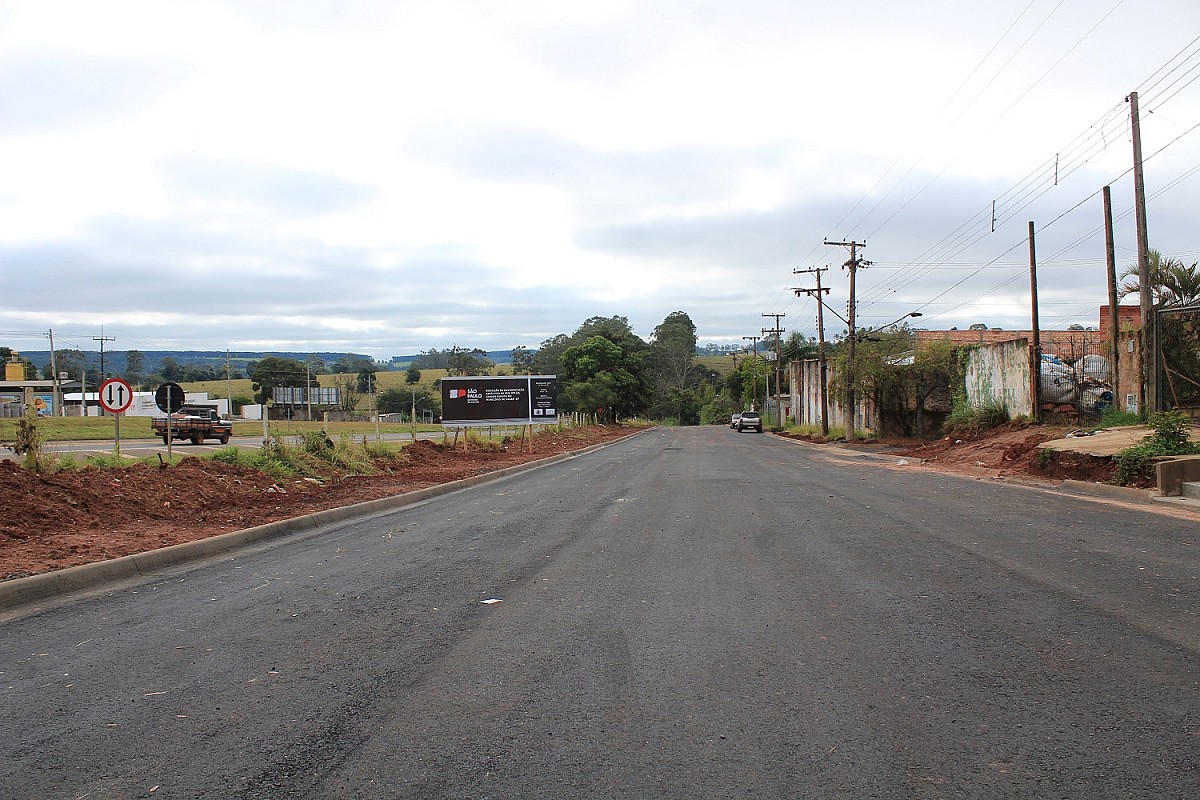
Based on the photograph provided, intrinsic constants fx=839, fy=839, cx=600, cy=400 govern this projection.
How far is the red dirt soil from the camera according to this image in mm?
9320

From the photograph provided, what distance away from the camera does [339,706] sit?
4.65m

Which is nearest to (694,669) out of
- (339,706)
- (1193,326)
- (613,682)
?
(613,682)

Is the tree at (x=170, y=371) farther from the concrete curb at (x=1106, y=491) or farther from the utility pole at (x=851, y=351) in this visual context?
the concrete curb at (x=1106, y=491)

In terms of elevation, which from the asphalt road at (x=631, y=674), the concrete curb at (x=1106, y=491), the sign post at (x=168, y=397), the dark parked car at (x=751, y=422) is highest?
the sign post at (x=168, y=397)

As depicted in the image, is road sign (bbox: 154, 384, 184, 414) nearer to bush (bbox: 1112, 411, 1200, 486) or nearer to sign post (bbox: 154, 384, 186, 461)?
sign post (bbox: 154, 384, 186, 461)

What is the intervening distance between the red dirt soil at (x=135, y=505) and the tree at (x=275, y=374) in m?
105

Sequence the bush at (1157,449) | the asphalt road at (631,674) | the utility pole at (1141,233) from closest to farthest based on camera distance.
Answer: the asphalt road at (631,674), the bush at (1157,449), the utility pole at (1141,233)

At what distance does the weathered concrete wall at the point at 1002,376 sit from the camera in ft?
90.3

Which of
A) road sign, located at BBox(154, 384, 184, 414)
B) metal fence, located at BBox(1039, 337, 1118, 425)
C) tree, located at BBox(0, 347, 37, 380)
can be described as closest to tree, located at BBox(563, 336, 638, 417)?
metal fence, located at BBox(1039, 337, 1118, 425)

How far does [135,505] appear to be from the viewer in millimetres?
11891

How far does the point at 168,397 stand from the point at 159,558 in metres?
8.52

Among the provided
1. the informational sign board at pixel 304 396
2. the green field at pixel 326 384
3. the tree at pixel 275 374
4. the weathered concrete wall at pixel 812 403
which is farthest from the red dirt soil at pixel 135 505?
the green field at pixel 326 384

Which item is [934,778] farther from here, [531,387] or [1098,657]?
[531,387]

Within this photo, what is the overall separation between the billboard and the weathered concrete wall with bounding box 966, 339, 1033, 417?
16.4 m
